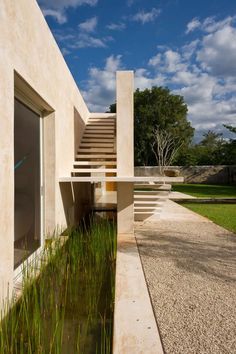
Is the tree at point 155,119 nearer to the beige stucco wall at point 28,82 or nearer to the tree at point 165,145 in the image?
the tree at point 165,145

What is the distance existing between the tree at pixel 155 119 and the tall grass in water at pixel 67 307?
90.1 feet

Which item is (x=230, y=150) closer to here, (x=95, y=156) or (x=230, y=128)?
(x=230, y=128)

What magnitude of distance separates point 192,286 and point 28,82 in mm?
3198

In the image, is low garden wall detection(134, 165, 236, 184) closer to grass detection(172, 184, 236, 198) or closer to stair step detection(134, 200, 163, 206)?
grass detection(172, 184, 236, 198)

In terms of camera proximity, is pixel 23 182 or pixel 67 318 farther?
pixel 23 182

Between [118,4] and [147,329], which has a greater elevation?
[118,4]

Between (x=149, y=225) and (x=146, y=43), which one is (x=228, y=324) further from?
(x=146, y=43)

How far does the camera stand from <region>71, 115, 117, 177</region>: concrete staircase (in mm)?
8188

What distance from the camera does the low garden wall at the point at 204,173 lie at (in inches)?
1073

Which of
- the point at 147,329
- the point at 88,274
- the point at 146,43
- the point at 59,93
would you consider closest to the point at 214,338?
the point at 147,329

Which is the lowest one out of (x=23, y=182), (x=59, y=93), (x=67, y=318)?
(x=67, y=318)

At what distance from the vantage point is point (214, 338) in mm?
2332

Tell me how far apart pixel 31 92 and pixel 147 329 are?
3405 mm

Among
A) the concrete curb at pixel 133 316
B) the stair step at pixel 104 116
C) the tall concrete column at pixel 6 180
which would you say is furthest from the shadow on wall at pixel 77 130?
the tall concrete column at pixel 6 180
